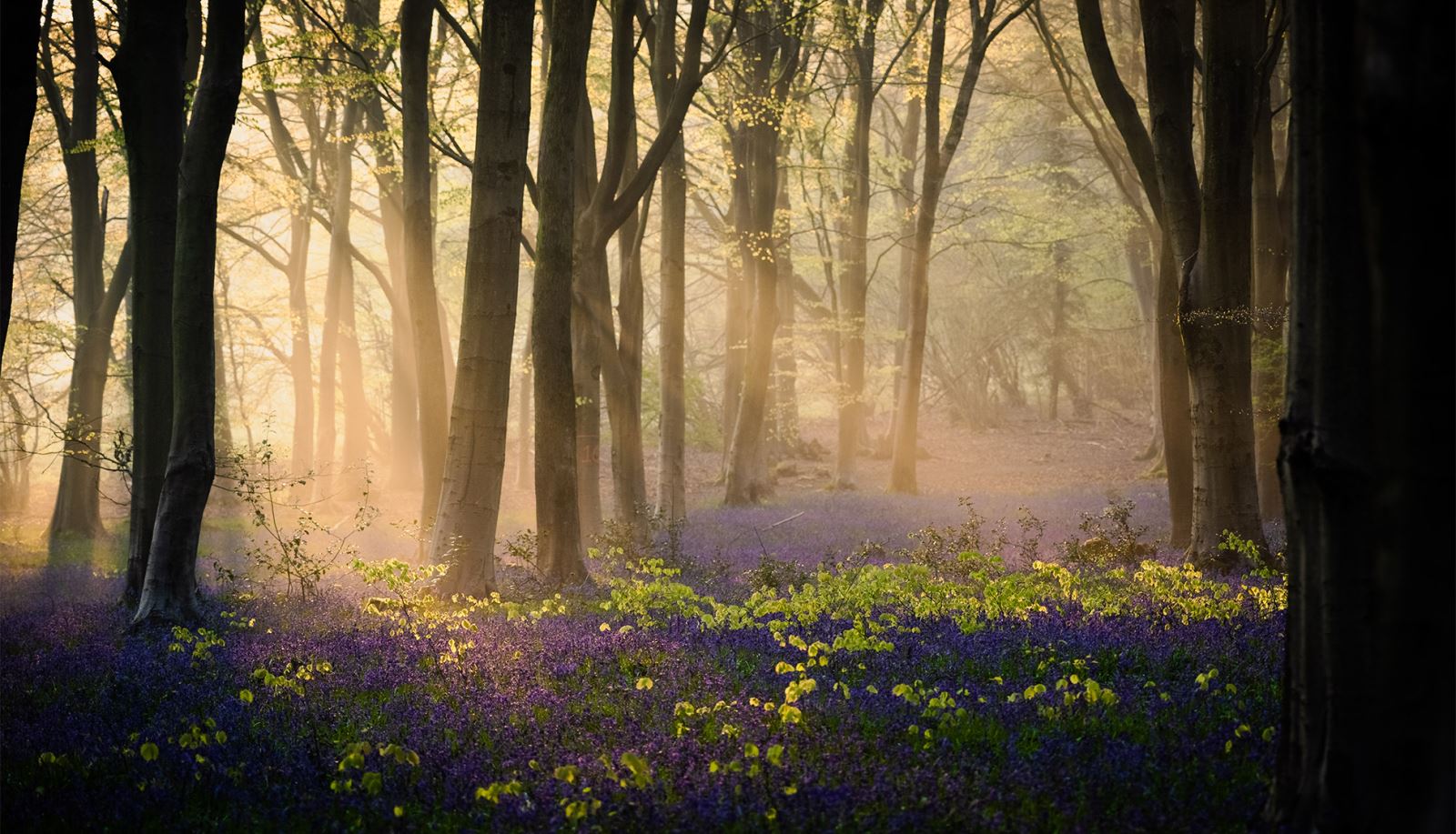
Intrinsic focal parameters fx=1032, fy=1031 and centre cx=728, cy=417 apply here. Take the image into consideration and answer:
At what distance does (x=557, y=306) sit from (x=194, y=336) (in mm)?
3431

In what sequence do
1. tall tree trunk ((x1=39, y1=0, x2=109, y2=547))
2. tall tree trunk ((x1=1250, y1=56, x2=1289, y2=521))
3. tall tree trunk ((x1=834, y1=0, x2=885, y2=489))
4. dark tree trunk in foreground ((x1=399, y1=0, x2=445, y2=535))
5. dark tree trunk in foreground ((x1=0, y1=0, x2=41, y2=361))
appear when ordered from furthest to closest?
tall tree trunk ((x1=834, y1=0, x2=885, y2=489)), tall tree trunk ((x1=39, y1=0, x2=109, y2=547)), tall tree trunk ((x1=1250, y1=56, x2=1289, y2=521)), dark tree trunk in foreground ((x1=399, y1=0, x2=445, y2=535)), dark tree trunk in foreground ((x1=0, y1=0, x2=41, y2=361))

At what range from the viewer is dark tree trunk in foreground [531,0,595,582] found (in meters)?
10.6

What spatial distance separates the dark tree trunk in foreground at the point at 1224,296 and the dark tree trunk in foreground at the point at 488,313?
6.61 m

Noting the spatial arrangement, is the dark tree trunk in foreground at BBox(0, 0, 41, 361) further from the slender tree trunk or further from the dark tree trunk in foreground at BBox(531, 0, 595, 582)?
the slender tree trunk

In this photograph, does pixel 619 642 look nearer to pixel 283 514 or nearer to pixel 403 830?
pixel 403 830

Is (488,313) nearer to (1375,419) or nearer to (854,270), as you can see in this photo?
(1375,419)

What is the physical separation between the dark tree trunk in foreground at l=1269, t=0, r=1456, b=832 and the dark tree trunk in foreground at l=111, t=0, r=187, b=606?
314 inches

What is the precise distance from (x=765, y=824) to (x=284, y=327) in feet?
113

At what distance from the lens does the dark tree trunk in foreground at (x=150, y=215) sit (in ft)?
27.8

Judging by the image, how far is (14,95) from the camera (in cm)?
434

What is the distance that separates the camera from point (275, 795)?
4.09 metres

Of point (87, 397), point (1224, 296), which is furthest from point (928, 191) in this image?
point (87, 397)

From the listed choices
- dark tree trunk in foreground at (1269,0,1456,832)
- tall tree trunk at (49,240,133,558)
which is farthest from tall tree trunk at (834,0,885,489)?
dark tree trunk in foreground at (1269,0,1456,832)

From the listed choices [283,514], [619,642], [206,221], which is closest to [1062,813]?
[619,642]
